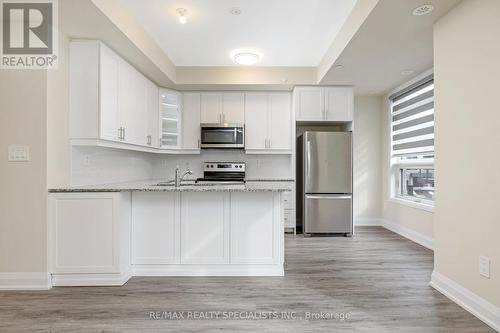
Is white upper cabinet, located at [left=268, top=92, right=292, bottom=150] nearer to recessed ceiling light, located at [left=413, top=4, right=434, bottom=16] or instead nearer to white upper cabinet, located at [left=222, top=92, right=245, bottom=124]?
white upper cabinet, located at [left=222, top=92, right=245, bottom=124]

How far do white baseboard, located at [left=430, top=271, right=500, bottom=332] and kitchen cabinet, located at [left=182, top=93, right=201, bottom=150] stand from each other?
355cm

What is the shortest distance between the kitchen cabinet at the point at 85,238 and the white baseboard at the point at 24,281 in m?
0.08

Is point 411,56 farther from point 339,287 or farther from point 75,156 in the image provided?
point 75,156

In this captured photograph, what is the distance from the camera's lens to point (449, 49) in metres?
2.27

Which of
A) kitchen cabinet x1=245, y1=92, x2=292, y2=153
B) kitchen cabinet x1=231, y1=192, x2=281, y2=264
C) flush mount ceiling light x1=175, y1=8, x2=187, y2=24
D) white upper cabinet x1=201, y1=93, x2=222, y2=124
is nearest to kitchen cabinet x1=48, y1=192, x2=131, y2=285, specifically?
kitchen cabinet x1=231, y1=192, x2=281, y2=264

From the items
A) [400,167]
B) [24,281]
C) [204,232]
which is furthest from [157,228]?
[400,167]

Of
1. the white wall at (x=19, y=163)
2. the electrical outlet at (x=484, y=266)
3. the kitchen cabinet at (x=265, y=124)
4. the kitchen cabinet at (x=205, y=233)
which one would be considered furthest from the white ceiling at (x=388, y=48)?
the white wall at (x=19, y=163)

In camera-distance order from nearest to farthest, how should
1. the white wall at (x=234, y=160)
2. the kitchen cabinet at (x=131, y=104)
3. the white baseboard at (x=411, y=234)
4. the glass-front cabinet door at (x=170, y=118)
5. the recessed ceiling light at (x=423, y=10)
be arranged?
1. the recessed ceiling light at (x=423, y=10)
2. the kitchen cabinet at (x=131, y=104)
3. the white baseboard at (x=411, y=234)
4. the glass-front cabinet door at (x=170, y=118)
5. the white wall at (x=234, y=160)

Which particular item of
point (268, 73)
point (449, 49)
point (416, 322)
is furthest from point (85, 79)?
point (416, 322)

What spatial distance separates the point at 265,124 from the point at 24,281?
3488 mm

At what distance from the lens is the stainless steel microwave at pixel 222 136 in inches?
175

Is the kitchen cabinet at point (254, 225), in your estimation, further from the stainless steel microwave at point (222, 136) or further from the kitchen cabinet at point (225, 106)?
the kitchen cabinet at point (225, 106)

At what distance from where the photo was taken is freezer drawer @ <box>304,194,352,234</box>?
4.25 m

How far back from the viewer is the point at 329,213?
4.26 metres
